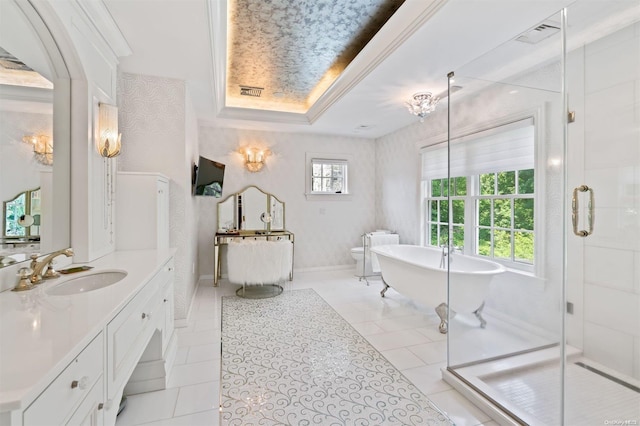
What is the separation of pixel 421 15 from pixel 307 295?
319 cm

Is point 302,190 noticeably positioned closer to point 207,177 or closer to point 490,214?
point 207,177

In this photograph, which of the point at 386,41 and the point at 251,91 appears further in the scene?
the point at 251,91

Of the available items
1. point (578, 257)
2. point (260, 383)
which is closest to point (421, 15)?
point (578, 257)

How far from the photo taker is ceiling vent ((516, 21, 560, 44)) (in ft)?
6.65

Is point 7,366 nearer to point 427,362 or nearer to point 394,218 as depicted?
point 427,362

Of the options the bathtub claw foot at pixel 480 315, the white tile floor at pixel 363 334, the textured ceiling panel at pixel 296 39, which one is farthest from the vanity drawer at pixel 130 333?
the bathtub claw foot at pixel 480 315

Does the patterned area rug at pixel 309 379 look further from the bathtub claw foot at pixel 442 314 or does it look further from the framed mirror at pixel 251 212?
the framed mirror at pixel 251 212

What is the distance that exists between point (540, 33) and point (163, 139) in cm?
324

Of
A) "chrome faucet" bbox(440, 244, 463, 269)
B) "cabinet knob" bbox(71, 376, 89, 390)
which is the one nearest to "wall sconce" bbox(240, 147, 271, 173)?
"chrome faucet" bbox(440, 244, 463, 269)

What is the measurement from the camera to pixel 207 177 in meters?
3.86

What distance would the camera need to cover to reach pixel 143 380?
1879 millimetres

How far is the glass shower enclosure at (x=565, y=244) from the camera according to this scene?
1.86m

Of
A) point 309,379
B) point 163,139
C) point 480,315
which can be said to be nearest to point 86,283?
point 309,379

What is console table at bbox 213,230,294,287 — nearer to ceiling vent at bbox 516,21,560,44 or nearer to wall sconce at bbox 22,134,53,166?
wall sconce at bbox 22,134,53,166
